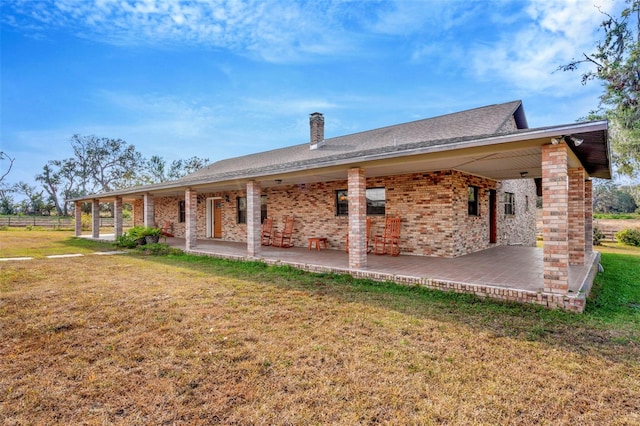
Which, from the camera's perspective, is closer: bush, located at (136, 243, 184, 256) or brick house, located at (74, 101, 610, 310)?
brick house, located at (74, 101, 610, 310)

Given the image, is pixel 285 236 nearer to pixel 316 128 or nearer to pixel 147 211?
pixel 316 128

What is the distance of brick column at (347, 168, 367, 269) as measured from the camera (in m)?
6.81

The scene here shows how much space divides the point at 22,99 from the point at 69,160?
41.5ft

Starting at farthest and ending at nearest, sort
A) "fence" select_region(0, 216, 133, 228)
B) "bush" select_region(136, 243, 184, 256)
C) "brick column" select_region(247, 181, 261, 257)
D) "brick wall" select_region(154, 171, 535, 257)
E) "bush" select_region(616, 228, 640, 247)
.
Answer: "fence" select_region(0, 216, 133, 228)
"bush" select_region(616, 228, 640, 247)
"bush" select_region(136, 243, 184, 256)
"brick column" select_region(247, 181, 261, 257)
"brick wall" select_region(154, 171, 535, 257)

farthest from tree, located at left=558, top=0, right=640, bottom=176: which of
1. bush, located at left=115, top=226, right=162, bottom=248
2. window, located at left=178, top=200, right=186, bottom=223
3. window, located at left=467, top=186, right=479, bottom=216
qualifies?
window, located at left=178, top=200, right=186, bottom=223

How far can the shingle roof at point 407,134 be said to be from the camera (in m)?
9.12

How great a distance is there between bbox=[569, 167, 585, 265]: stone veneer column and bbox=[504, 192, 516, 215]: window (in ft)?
16.5

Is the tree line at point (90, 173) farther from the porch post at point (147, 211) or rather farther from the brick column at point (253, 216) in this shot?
the brick column at point (253, 216)

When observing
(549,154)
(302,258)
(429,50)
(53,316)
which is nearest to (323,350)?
(53,316)

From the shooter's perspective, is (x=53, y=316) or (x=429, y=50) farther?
(x=429, y=50)

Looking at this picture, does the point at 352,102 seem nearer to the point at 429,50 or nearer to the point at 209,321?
the point at 429,50

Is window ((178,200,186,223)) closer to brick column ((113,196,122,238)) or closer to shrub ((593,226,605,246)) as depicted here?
brick column ((113,196,122,238))

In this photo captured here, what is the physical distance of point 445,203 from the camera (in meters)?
8.55

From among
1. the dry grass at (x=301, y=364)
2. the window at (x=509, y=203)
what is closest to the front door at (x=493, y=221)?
the window at (x=509, y=203)
